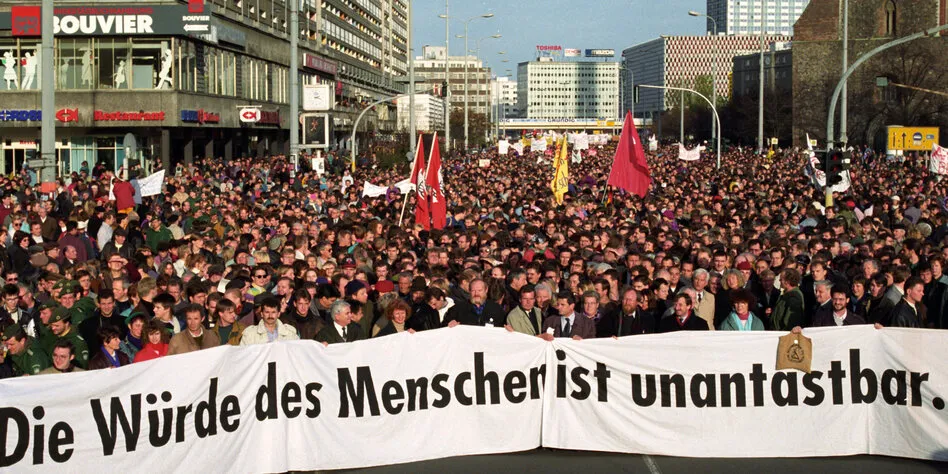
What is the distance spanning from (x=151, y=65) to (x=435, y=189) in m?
36.3

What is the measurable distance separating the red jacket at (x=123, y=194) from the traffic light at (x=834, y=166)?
39.7 feet

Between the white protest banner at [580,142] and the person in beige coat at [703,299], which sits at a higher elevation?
the white protest banner at [580,142]

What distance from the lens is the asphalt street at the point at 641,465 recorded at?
899 cm

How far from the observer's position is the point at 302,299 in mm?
10578

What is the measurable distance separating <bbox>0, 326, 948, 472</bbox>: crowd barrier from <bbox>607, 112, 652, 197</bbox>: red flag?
14556 mm

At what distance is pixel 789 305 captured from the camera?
11109mm

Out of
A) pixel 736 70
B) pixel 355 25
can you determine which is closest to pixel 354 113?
pixel 355 25

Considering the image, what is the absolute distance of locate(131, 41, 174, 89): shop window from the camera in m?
52.9

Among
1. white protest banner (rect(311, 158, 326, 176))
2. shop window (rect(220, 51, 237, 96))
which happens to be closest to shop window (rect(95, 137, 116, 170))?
shop window (rect(220, 51, 237, 96))

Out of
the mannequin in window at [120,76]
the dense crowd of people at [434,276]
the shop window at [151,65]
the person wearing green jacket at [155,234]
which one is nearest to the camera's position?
the dense crowd of people at [434,276]

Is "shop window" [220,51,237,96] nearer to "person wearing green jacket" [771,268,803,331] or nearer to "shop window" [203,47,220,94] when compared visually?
"shop window" [203,47,220,94]

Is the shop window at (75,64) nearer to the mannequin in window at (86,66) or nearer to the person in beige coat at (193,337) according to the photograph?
the mannequin in window at (86,66)

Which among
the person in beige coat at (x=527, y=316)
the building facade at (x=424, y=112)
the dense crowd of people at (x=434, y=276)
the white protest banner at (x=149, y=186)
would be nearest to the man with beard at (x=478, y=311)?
the dense crowd of people at (x=434, y=276)

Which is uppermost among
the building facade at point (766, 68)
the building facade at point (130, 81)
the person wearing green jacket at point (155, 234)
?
the building facade at point (766, 68)
